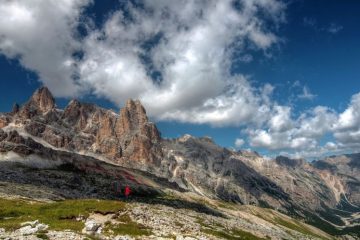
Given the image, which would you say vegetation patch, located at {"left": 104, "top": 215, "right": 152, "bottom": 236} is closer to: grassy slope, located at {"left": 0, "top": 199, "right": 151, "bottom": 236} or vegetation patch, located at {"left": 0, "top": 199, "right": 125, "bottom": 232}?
grassy slope, located at {"left": 0, "top": 199, "right": 151, "bottom": 236}

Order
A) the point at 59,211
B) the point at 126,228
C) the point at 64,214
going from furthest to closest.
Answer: the point at 59,211
the point at 64,214
the point at 126,228

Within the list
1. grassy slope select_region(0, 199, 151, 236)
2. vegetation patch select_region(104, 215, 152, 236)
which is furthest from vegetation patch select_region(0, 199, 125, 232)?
vegetation patch select_region(104, 215, 152, 236)

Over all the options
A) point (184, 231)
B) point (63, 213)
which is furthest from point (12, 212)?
point (184, 231)

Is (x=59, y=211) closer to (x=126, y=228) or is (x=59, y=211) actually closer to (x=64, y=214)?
(x=64, y=214)

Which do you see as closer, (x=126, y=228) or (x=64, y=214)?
(x=126, y=228)

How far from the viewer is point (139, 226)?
203ft

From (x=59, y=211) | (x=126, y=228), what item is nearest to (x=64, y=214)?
(x=59, y=211)

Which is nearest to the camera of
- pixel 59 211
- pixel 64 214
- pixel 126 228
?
pixel 126 228

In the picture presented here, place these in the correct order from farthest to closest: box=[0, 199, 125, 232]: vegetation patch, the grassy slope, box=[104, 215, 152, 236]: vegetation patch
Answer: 1. box=[0, 199, 125, 232]: vegetation patch
2. box=[104, 215, 152, 236]: vegetation patch
3. the grassy slope

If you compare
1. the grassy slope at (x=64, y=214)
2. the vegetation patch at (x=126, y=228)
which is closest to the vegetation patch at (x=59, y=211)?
the grassy slope at (x=64, y=214)

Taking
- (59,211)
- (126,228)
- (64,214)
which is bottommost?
(126,228)

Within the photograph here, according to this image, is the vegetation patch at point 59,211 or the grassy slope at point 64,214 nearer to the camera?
the grassy slope at point 64,214

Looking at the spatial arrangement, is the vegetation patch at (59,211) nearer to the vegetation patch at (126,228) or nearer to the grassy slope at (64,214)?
the grassy slope at (64,214)

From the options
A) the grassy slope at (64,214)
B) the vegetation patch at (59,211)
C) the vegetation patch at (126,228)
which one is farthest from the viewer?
the vegetation patch at (59,211)
